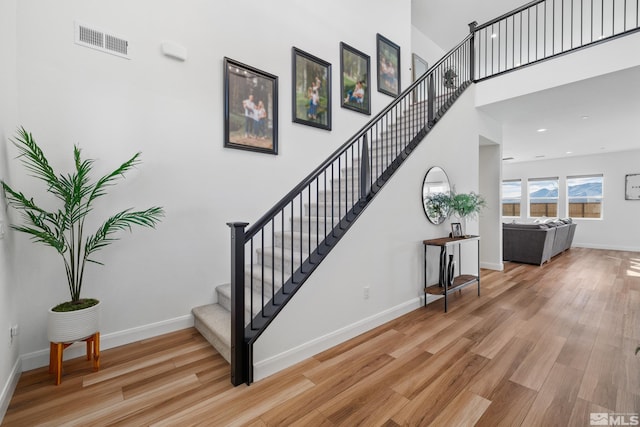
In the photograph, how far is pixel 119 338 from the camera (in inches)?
97.5

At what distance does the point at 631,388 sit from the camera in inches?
73.9

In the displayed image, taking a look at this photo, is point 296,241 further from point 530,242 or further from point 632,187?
point 632,187

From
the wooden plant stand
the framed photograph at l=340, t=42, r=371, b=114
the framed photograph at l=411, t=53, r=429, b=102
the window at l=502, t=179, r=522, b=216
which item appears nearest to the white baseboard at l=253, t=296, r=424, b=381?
the wooden plant stand

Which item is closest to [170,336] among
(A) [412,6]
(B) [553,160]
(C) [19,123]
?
(C) [19,123]

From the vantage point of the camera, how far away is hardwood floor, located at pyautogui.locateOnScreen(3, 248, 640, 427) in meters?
1.66

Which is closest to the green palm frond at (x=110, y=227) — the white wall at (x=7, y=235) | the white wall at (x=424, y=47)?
the white wall at (x=7, y=235)

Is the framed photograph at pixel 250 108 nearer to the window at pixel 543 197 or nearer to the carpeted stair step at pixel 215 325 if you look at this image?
the carpeted stair step at pixel 215 325

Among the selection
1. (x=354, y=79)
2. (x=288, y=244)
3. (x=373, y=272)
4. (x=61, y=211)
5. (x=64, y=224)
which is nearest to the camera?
(x=64, y=224)

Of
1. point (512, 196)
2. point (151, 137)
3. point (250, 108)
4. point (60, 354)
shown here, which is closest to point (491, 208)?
point (250, 108)

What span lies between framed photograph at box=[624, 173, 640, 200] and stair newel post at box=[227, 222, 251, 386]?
11.2 metres

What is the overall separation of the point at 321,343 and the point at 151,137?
8.00ft

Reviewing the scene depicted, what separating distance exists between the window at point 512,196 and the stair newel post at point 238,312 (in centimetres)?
1134

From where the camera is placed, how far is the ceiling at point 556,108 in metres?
4.02

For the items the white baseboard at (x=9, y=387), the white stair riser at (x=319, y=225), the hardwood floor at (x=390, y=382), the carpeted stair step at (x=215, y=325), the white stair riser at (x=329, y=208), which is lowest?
the hardwood floor at (x=390, y=382)
